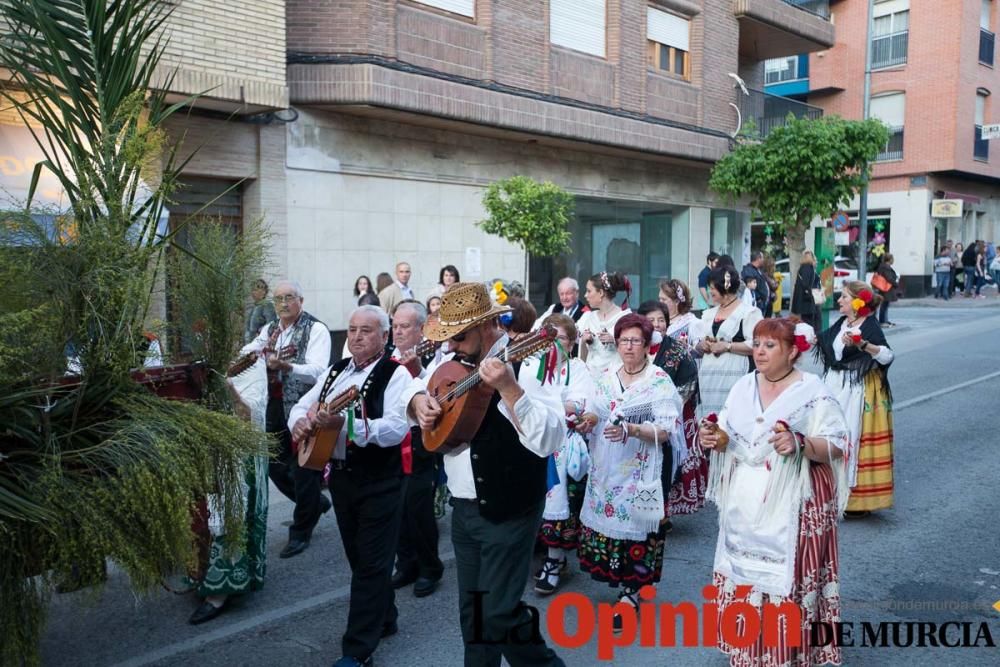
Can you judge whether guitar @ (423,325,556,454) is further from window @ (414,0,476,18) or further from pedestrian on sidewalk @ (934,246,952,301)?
pedestrian on sidewalk @ (934,246,952,301)

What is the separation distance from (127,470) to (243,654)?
227cm

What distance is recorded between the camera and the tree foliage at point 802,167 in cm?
1720

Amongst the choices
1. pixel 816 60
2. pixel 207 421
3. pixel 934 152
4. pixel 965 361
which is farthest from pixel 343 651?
pixel 816 60

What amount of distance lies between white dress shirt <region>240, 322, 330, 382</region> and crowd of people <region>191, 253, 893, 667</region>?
0.01m

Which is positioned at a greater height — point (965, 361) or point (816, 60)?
point (816, 60)

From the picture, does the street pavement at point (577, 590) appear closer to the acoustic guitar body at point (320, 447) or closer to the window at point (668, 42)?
the acoustic guitar body at point (320, 447)

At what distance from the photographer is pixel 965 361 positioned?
1522 cm

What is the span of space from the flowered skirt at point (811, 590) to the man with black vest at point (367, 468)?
5.62 ft

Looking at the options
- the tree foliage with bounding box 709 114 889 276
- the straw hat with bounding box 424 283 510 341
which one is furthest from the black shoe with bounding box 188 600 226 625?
the tree foliage with bounding box 709 114 889 276

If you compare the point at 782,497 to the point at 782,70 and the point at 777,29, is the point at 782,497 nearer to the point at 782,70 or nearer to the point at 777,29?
the point at 777,29

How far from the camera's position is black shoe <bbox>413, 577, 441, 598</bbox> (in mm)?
5352

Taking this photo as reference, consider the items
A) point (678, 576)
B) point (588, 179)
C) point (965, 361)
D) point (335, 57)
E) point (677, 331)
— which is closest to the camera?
point (678, 576)

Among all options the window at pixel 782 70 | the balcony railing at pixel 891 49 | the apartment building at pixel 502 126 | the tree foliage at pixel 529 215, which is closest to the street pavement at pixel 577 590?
the tree foliage at pixel 529 215

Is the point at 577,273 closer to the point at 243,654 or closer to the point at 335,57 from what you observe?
the point at 335,57
